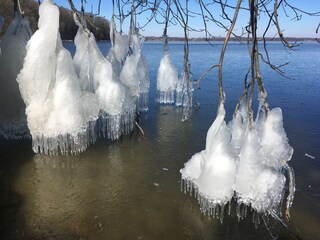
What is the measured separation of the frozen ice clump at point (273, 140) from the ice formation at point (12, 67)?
455 cm

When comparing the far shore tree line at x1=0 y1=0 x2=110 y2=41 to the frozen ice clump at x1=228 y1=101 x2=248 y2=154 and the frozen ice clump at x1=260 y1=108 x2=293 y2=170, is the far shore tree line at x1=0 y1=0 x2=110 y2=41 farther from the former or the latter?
the frozen ice clump at x1=260 y1=108 x2=293 y2=170

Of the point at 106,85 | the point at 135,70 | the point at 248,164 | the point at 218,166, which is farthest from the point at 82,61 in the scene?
the point at 248,164

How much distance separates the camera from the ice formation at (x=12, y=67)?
5816 mm

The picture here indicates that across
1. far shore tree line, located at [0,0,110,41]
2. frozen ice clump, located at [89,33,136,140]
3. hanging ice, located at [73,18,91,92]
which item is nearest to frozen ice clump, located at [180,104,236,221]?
frozen ice clump, located at [89,33,136,140]

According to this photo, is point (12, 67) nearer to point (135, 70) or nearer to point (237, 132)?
point (135, 70)

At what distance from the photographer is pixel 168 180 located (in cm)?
529

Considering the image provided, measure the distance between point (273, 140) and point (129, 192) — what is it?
2.42m

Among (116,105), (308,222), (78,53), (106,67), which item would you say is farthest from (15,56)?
(308,222)

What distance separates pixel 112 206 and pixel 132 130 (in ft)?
10.4

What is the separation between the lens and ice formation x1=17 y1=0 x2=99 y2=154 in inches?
199

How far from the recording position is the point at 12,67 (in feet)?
19.3

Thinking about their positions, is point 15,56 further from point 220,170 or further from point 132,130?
point 220,170

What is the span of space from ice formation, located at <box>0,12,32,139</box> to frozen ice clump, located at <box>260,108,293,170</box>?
14.9 feet

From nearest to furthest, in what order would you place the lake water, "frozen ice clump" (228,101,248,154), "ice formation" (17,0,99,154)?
"frozen ice clump" (228,101,248,154) → the lake water → "ice formation" (17,0,99,154)
